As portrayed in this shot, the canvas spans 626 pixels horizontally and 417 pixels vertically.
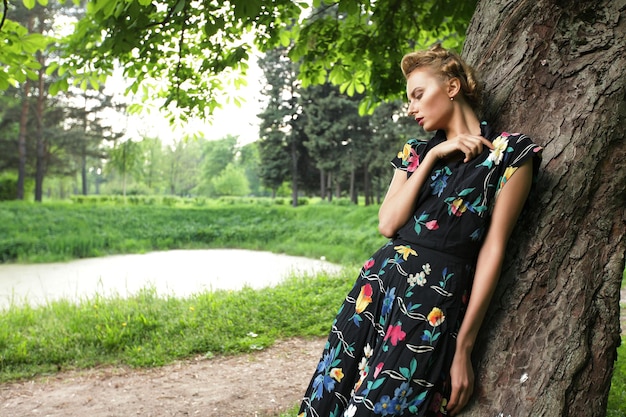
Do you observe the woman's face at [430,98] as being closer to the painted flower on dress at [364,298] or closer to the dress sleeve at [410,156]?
the dress sleeve at [410,156]

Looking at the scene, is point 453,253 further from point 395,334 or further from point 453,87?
point 453,87

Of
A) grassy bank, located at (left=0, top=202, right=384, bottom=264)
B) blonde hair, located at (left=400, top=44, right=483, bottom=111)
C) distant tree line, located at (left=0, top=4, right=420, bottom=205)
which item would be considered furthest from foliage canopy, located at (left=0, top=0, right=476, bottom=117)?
distant tree line, located at (left=0, top=4, right=420, bottom=205)

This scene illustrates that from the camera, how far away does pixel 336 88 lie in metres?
23.4

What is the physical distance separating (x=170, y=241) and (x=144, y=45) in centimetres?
1428

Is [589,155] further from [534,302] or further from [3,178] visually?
[3,178]

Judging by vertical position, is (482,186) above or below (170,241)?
above

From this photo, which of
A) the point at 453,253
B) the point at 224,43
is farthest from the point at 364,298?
the point at 224,43

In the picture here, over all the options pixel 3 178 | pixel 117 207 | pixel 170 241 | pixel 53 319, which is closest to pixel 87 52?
pixel 53 319

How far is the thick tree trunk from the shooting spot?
1.56m

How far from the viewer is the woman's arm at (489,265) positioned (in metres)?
1.51

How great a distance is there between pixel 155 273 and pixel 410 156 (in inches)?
446

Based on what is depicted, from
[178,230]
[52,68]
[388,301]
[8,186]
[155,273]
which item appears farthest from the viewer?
[8,186]

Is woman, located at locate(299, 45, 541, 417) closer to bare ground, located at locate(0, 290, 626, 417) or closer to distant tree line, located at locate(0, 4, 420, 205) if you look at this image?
bare ground, located at locate(0, 290, 626, 417)

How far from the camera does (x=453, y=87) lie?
168 centimetres
